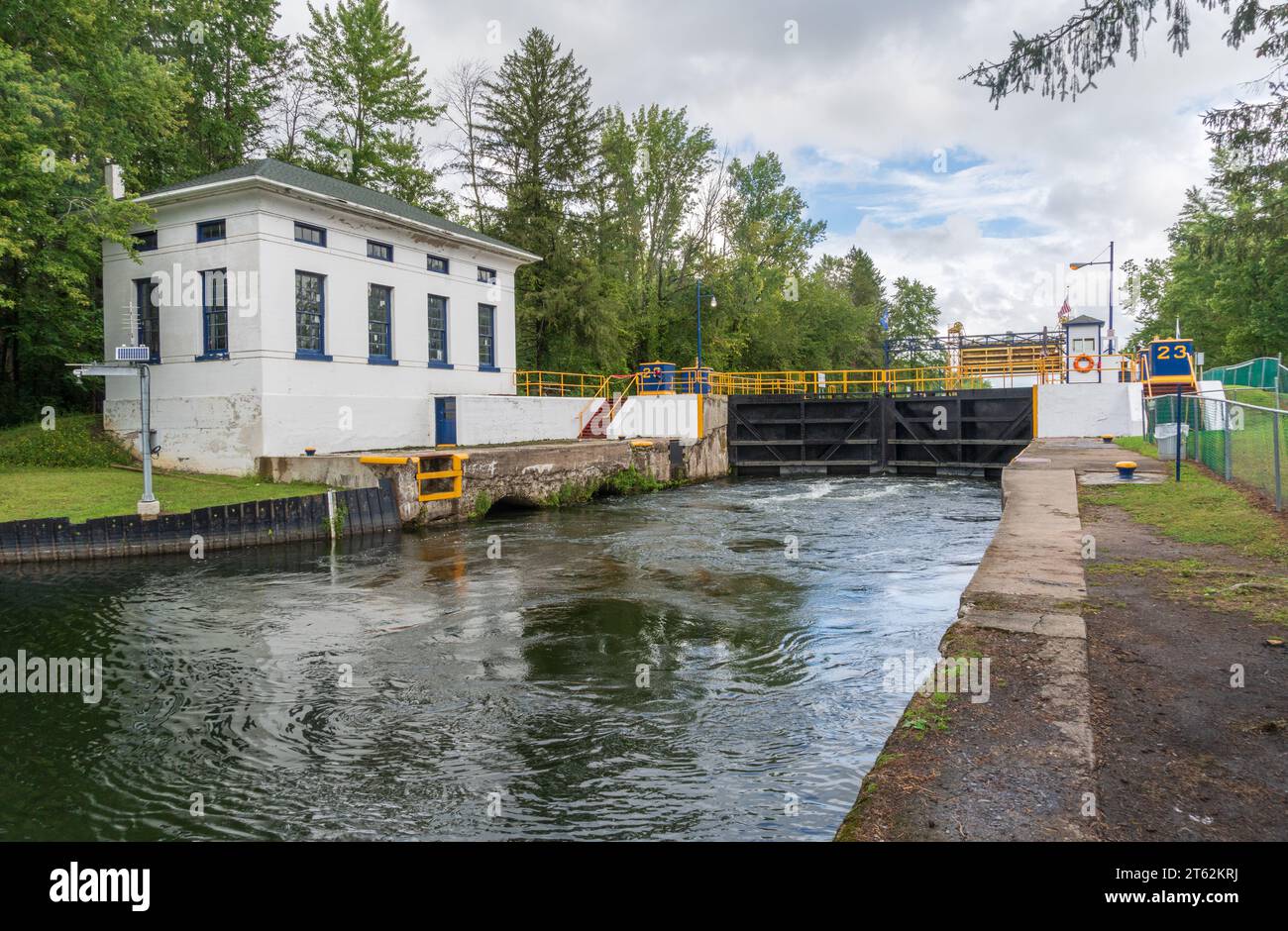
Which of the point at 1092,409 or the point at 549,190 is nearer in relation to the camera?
the point at 1092,409

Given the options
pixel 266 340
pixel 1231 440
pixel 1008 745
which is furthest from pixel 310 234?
pixel 1008 745

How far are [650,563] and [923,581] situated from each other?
14.4 ft

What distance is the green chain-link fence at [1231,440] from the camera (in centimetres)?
1145

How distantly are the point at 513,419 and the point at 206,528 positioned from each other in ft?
38.9

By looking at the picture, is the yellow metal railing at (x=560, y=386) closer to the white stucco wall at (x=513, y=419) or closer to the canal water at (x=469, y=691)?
the white stucco wall at (x=513, y=419)

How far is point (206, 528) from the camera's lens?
1552 cm

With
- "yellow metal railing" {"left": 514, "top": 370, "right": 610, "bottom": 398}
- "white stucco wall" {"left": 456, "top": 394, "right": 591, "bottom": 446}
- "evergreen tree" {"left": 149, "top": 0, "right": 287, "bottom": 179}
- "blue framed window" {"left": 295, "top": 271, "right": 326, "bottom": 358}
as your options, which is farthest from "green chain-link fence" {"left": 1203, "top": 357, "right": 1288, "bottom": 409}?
"evergreen tree" {"left": 149, "top": 0, "right": 287, "bottom": 179}

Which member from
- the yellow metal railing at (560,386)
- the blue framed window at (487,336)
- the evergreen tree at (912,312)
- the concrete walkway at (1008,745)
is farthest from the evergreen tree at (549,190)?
the evergreen tree at (912,312)

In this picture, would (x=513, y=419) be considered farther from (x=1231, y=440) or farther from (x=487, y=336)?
(x=1231, y=440)

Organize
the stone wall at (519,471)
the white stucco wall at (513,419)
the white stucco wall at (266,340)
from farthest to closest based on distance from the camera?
the white stucco wall at (513,419) < the white stucco wall at (266,340) < the stone wall at (519,471)

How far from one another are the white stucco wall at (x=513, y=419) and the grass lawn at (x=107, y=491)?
6.66 meters

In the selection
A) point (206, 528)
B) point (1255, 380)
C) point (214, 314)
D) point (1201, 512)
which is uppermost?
point (214, 314)
